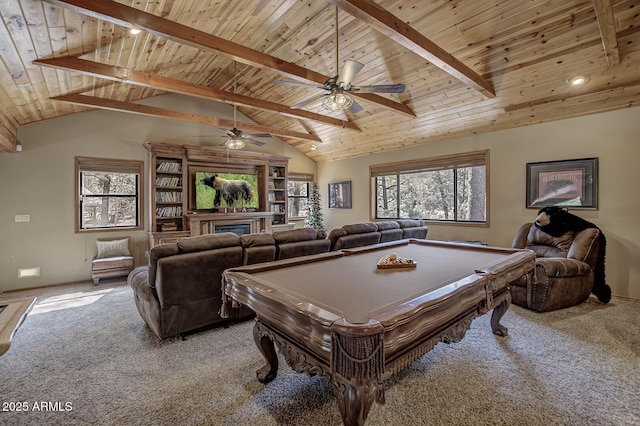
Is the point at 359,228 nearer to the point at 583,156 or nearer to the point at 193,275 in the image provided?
the point at 193,275

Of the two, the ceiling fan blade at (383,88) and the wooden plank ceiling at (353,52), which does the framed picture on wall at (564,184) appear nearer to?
the wooden plank ceiling at (353,52)

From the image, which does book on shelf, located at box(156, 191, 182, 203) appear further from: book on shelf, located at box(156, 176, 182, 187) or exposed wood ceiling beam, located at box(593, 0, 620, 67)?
exposed wood ceiling beam, located at box(593, 0, 620, 67)

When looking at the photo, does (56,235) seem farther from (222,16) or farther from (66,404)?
(222,16)

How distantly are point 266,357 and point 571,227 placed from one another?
4462 millimetres

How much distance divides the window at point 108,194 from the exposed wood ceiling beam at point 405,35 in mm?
5234

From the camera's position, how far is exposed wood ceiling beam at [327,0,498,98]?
234cm

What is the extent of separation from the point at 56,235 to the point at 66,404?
4.34 metres

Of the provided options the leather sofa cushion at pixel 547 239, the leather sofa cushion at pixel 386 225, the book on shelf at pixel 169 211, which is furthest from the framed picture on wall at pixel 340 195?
the leather sofa cushion at pixel 547 239

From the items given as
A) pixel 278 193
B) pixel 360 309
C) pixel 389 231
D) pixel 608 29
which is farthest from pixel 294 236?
pixel 278 193

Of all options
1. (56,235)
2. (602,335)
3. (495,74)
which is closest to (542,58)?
(495,74)

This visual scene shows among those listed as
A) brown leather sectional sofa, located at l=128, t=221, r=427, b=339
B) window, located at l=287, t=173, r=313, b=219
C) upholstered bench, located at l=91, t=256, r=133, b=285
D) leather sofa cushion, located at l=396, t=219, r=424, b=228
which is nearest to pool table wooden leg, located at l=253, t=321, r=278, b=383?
brown leather sectional sofa, located at l=128, t=221, r=427, b=339

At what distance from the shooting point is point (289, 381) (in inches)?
83.9

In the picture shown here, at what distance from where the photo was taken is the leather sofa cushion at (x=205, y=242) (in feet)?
9.04

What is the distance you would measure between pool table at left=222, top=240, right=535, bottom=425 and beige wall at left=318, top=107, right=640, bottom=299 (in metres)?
2.44
